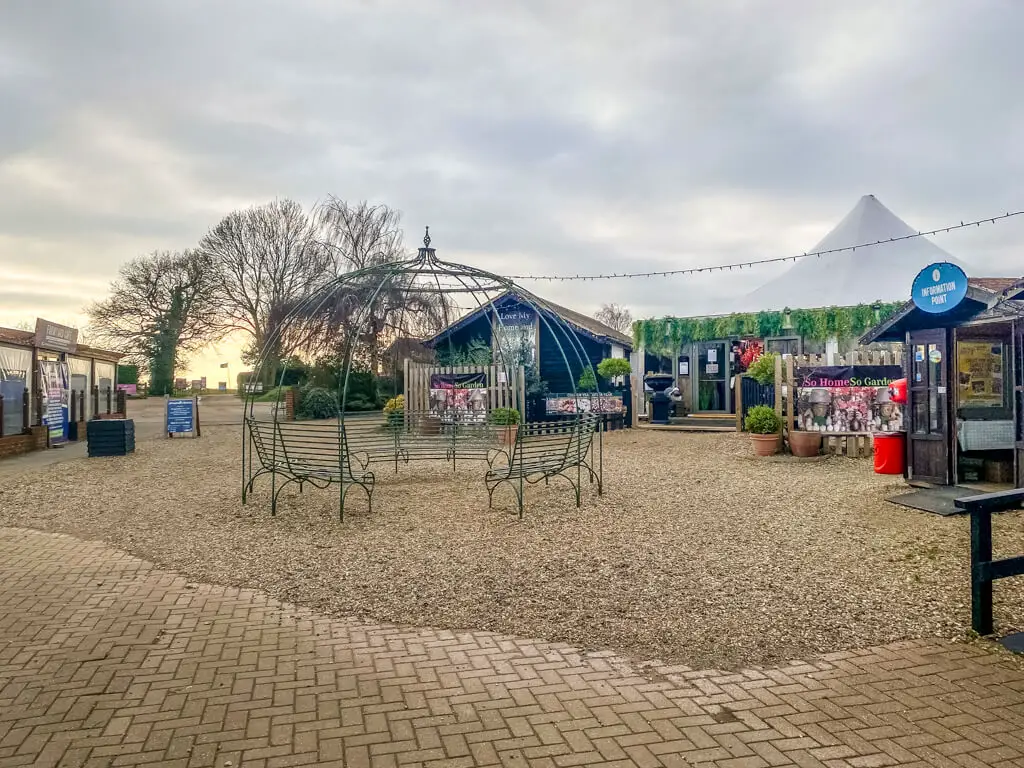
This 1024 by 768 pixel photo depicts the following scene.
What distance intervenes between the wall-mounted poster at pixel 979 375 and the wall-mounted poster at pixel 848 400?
2958mm

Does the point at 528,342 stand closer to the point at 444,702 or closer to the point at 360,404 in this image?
the point at 360,404

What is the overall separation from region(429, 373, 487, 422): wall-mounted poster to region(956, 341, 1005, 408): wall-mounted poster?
1031 cm

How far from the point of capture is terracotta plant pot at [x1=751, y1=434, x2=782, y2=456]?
38.4ft

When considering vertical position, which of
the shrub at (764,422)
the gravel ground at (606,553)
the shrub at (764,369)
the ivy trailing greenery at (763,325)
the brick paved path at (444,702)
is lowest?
the brick paved path at (444,702)

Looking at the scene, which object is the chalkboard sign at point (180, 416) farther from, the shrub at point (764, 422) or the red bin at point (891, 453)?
the red bin at point (891, 453)

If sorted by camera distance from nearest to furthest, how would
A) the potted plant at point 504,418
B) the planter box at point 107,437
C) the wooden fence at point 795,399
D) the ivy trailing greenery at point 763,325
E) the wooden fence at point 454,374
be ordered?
the wooden fence at point 795,399
the planter box at point 107,437
the potted plant at point 504,418
the wooden fence at point 454,374
the ivy trailing greenery at point 763,325

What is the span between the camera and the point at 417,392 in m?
17.4

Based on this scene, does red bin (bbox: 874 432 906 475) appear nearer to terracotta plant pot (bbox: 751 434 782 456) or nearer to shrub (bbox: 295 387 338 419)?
terracotta plant pot (bbox: 751 434 782 456)

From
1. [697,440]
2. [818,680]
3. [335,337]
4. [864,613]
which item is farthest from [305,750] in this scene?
[335,337]

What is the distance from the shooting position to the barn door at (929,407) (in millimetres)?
7766

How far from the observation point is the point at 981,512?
389cm

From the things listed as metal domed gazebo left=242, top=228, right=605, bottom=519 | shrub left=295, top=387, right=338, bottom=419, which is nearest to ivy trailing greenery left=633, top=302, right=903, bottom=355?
metal domed gazebo left=242, top=228, right=605, bottom=519

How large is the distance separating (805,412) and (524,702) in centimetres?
1024

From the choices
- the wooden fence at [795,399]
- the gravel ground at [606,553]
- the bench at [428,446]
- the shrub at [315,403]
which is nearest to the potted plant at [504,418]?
the bench at [428,446]
